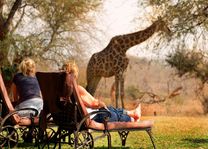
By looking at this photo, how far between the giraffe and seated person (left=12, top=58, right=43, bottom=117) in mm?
12121

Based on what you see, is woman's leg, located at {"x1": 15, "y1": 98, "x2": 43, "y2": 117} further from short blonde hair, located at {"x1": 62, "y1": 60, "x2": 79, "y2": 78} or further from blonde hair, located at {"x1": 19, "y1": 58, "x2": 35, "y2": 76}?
short blonde hair, located at {"x1": 62, "y1": 60, "x2": 79, "y2": 78}

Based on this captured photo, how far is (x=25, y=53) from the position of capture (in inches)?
795

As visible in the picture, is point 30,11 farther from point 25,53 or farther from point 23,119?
point 23,119

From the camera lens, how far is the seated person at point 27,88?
8438 millimetres

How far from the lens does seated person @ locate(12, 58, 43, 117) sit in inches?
332

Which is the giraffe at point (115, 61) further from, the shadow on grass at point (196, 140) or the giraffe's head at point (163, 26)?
the shadow on grass at point (196, 140)

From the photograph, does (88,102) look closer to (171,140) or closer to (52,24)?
(171,140)

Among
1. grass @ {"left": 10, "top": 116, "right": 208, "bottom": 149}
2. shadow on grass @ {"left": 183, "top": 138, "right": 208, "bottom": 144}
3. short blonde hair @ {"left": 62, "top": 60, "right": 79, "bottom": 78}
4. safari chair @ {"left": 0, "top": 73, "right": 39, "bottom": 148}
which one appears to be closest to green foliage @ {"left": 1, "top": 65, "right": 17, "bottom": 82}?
grass @ {"left": 10, "top": 116, "right": 208, "bottom": 149}

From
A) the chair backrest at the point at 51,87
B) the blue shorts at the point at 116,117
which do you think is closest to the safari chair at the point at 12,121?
the chair backrest at the point at 51,87

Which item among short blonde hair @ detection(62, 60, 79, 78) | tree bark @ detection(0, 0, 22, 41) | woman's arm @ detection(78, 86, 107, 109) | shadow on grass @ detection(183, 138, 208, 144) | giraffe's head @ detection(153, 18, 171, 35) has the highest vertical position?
tree bark @ detection(0, 0, 22, 41)

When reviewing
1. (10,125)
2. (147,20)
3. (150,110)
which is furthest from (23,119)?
(150,110)

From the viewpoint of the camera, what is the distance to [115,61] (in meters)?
21.4

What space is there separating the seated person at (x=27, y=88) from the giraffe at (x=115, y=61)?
12121 millimetres

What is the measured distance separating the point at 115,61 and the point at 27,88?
42.6 ft
